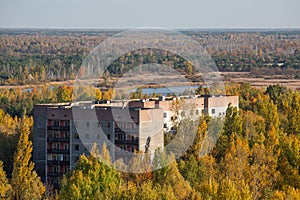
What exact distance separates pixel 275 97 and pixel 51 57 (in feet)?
191

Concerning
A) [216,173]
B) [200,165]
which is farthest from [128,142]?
[216,173]

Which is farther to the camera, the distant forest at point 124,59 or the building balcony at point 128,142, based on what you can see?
the distant forest at point 124,59

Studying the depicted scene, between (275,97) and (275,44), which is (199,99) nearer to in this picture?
(275,97)

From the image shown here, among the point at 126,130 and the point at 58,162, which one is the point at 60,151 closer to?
the point at 58,162

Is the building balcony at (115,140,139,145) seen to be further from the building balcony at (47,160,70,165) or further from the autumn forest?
the building balcony at (47,160,70,165)

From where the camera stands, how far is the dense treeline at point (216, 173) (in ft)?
68.8

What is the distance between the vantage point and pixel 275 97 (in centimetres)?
4772

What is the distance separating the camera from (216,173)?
994 inches

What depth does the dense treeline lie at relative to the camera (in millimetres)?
20969

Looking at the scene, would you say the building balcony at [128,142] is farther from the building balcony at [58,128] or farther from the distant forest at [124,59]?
the distant forest at [124,59]

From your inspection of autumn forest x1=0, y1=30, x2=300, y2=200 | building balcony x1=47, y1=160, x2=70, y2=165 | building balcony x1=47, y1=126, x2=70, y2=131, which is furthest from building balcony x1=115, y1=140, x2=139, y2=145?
building balcony x1=47, y1=126, x2=70, y2=131

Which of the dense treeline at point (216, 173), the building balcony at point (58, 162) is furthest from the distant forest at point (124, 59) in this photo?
the dense treeline at point (216, 173)

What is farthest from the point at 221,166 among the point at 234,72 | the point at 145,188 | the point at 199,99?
Result: the point at 234,72

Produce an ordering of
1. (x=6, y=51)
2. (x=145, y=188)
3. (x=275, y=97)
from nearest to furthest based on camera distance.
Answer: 1. (x=145, y=188)
2. (x=275, y=97)
3. (x=6, y=51)
